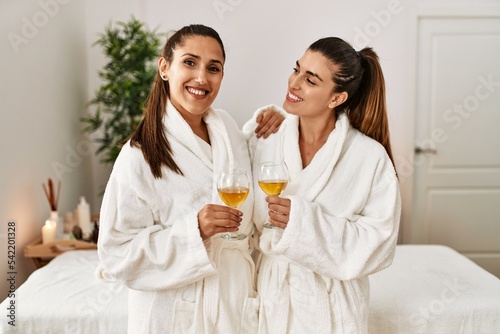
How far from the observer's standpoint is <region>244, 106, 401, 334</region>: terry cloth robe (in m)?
1.60

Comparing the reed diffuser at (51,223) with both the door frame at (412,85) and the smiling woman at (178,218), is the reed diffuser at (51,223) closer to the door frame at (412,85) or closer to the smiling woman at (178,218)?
the smiling woman at (178,218)

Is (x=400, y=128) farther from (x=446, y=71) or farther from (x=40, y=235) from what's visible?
(x=40, y=235)

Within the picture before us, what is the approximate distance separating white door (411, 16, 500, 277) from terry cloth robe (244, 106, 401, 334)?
281 centimetres

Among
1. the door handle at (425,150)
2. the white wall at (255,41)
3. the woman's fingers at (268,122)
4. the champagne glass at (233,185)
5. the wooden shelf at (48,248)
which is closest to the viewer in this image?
the champagne glass at (233,185)

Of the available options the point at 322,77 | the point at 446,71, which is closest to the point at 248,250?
the point at 322,77

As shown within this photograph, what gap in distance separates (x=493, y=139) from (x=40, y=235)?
142 inches

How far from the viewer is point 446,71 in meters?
4.25

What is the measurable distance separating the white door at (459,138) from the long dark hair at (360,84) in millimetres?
2676

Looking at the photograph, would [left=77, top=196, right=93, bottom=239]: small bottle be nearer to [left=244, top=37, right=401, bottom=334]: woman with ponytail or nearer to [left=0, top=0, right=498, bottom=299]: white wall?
[left=0, top=0, right=498, bottom=299]: white wall

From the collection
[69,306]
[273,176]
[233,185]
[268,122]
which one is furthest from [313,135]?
[69,306]

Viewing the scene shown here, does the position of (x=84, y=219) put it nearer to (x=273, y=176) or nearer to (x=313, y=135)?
(x=313, y=135)

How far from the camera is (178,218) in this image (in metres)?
1.63

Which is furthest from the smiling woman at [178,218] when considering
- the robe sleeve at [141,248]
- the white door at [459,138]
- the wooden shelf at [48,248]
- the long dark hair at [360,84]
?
the white door at [459,138]

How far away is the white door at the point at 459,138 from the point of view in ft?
13.9
